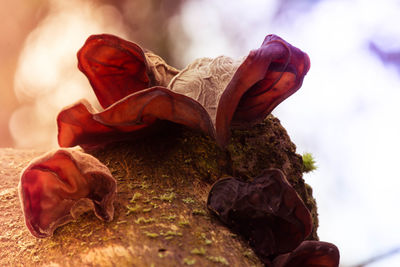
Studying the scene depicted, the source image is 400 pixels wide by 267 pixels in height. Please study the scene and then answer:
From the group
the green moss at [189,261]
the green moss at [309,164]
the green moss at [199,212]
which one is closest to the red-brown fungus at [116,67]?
the green moss at [199,212]

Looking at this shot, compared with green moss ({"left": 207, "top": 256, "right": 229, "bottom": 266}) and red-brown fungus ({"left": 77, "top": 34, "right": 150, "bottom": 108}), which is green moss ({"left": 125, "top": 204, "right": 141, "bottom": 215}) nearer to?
green moss ({"left": 207, "top": 256, "right": 229, "bottom": 266})

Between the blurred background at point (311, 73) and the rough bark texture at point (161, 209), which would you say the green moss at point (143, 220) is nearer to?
the rough bark texture at point (161, 209)

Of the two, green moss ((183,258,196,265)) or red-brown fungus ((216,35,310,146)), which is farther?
red-brown fungus ((216,35,310,146))

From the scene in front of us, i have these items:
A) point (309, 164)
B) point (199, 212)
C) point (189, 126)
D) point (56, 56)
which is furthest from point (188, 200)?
point (56, 56)

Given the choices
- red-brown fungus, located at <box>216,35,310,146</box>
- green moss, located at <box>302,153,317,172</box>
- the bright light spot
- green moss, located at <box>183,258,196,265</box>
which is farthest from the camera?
the bright light spot

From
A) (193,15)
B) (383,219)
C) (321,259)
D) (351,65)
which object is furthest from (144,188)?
(383,219)

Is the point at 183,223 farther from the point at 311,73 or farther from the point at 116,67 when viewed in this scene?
the point at 311,73

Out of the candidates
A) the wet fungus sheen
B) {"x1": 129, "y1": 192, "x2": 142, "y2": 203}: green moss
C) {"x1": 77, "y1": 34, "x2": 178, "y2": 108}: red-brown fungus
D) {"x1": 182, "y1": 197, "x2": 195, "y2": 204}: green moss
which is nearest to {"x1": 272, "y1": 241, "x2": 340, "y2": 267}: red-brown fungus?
the wet fungus sheen

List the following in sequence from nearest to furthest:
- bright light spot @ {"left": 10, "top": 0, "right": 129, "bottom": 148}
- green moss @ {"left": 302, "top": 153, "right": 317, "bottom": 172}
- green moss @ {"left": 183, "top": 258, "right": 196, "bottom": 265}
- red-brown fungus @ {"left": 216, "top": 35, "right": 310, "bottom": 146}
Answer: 1. green moss @ {"left": 183, "top": 258, "right": 196, "bottom": 265}
2. red-brown fungus @ {"left": 216, "top": 35, "right": 310, "bottom": 146}
3. green moss @ {"left": 302, "top": 153, "right": 317, "bottom": 172}
4. bright light spot @ {"left": 10, "top": 0, "right": 129, "bottom": 148}
